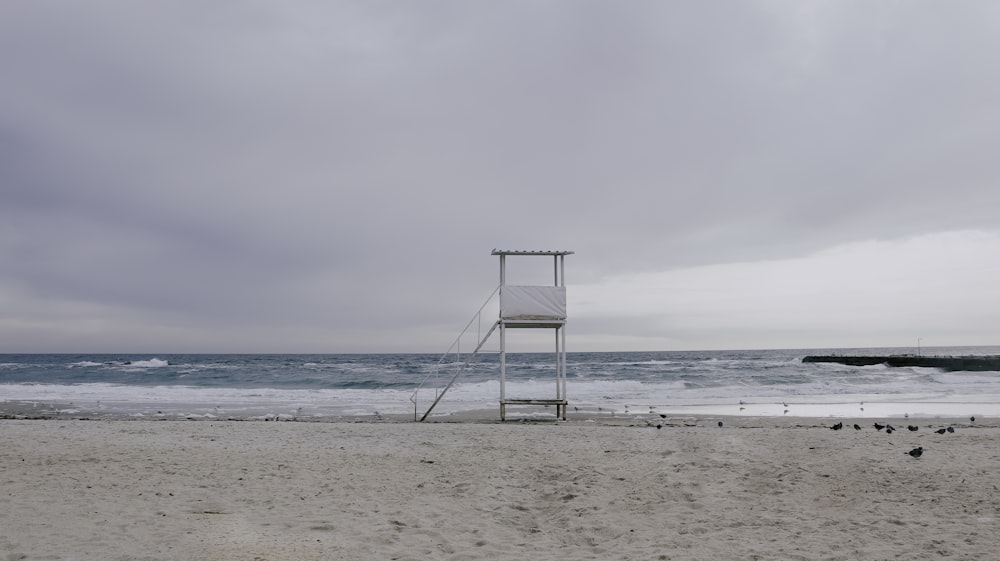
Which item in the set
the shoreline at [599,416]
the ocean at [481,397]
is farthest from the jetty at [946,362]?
the shoreline at [599,416]

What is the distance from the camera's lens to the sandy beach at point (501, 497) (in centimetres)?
685

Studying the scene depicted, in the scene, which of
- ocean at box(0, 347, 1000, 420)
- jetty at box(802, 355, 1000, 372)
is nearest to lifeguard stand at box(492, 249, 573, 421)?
ocean at box(0, 347, 1000, 420)

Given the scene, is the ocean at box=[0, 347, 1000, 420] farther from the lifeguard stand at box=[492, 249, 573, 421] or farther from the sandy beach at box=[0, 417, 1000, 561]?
the sandy beach at box=[0, 417, 1000, 561]

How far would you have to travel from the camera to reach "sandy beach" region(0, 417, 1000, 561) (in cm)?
685

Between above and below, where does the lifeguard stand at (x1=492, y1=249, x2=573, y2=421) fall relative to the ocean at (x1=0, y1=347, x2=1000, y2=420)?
above

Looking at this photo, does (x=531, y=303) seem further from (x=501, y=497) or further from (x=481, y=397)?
(x=481, y=397)

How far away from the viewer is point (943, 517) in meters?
7.67

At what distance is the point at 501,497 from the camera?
9.09 metres

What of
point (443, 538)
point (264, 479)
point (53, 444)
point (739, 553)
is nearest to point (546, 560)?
point (443, 538)

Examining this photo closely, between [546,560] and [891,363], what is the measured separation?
72440mm

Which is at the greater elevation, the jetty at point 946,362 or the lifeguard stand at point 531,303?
the lifeguard stand at point 531,303

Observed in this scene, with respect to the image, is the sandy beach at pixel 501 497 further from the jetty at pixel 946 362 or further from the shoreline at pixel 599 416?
the jetty at pixel 946 362

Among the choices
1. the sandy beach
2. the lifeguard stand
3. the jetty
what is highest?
the lifeguard stand

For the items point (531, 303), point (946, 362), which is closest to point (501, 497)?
point (531, 303)
